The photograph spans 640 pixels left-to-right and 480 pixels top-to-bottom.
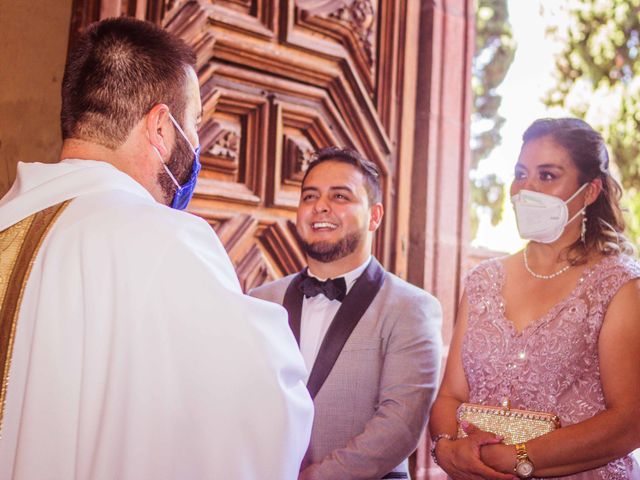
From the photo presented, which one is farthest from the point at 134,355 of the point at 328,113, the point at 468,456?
the point at 328,113

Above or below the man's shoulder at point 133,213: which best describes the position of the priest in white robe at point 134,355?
below

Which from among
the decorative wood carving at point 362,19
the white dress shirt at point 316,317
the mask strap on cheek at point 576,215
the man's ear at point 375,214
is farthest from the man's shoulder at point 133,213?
the decorative wood carving at point 362,19

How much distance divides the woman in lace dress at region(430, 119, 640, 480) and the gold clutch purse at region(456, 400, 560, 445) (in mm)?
29

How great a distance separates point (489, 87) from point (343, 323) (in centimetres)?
1157

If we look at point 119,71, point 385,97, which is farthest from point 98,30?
point 385,97

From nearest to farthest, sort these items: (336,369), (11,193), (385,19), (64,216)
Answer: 1. (64,216)
2. (11,193)
3. (336,369)
4. (385,19)

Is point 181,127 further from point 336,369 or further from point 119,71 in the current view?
point 336,369

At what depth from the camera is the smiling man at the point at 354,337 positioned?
9.11 ft

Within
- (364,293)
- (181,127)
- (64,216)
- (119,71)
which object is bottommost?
(364,293)

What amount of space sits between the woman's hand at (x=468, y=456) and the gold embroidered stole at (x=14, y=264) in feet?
5.09

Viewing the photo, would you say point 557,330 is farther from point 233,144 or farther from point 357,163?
point 233,144

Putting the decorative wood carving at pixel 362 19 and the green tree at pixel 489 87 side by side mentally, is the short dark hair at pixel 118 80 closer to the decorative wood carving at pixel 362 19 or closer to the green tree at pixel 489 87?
the decorative wood carving at pixel 362 19

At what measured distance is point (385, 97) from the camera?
418cm

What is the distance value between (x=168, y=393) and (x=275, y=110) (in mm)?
2341
